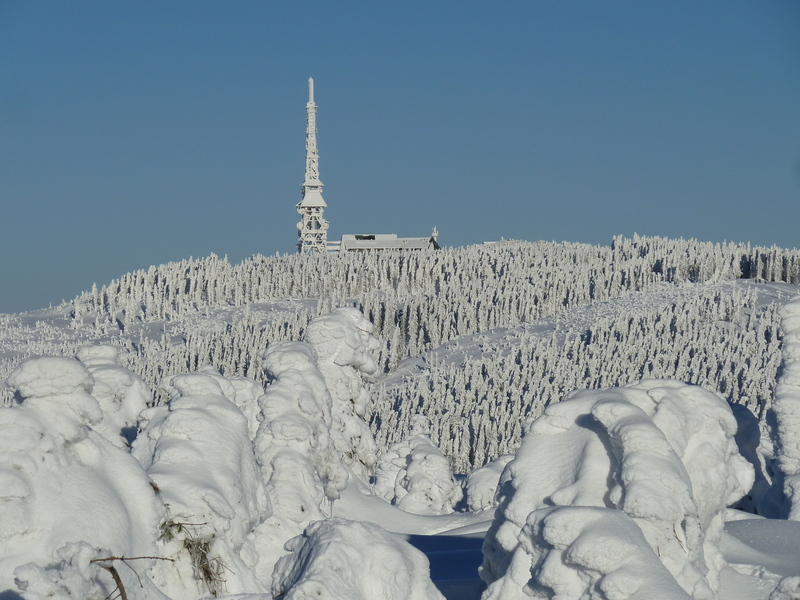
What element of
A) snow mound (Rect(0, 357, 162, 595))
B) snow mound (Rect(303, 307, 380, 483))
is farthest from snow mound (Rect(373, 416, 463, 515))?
snow mound (Rect(0, 357, 162, 595))

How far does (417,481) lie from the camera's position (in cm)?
3684

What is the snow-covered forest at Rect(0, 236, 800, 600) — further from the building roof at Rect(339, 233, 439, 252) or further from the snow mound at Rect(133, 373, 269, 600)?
the building roof at Rect(339, 233, 439, 252)

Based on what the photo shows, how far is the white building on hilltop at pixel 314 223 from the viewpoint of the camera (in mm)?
104250

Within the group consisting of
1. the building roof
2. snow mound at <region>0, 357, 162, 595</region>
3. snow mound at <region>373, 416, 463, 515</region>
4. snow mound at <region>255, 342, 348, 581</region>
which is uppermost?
the building roof

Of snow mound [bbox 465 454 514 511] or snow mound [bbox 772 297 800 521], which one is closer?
snow mound [bbox 772 297 800 521]

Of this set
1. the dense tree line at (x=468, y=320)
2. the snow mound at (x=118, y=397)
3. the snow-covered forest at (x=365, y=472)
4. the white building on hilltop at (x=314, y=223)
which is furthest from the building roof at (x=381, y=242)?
the snow mound at (x=118, y=397)

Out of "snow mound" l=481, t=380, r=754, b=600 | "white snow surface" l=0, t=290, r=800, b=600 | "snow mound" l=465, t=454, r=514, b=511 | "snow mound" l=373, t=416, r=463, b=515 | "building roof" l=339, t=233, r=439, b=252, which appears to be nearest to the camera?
"white snow surface" l=0, t=290, r=800, b=600

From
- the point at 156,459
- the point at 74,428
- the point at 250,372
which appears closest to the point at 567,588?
the point at 74,428

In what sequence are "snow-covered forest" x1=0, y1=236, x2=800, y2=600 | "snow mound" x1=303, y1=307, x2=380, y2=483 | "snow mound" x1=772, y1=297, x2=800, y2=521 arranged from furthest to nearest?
"snow mound" x1=303, y1=307, x2=380, y2=483, "snow mound" x1=772, y1=297, x2=800, y2=521, "snow-covered forest" x1=0, y1=236, x2=800, y2=600

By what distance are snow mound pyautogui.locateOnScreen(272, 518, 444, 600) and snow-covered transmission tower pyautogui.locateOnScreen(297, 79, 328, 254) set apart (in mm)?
92878

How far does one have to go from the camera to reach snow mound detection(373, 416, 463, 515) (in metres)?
36.2

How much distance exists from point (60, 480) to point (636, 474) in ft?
22.1

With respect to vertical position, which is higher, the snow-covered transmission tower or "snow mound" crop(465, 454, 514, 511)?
the snow-covered transmission tower

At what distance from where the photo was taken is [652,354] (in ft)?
215
